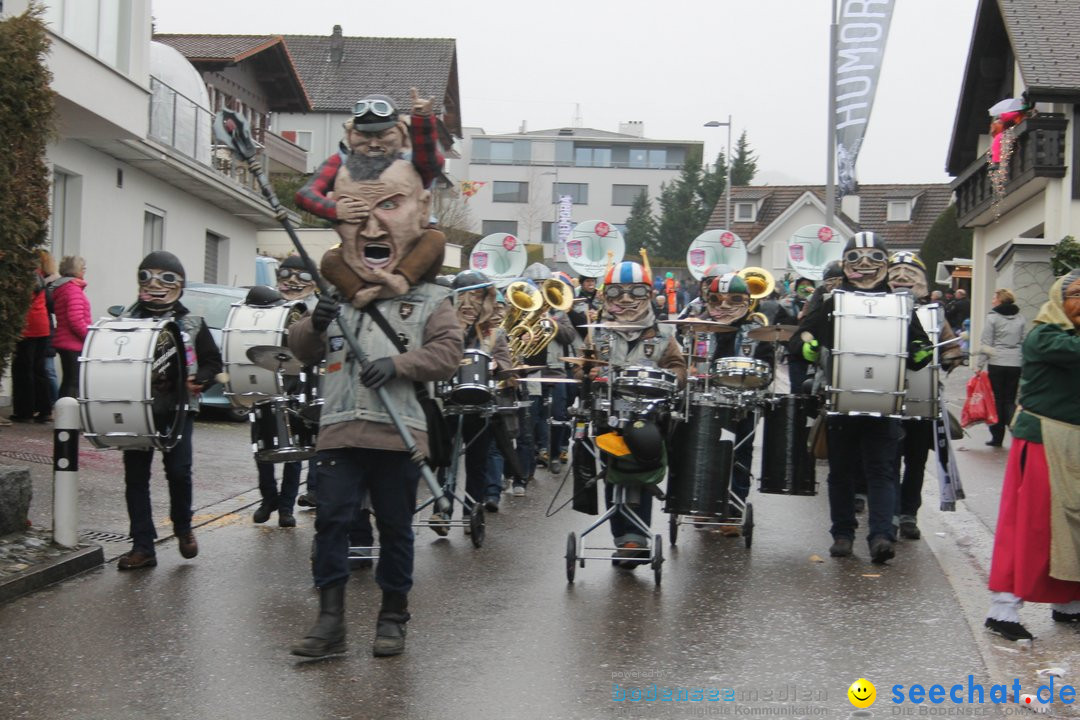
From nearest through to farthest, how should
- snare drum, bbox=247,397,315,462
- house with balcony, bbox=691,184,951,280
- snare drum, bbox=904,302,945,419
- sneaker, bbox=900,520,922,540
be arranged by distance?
1. snare drum, bbox=247,397,315,462
2. snare drum, bbox=904,302,945,419
3. sneaker, bbox=900,520,922,540
4. house with balcony, bbox=691,184,951,280

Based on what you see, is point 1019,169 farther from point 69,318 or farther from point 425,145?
point 425,145

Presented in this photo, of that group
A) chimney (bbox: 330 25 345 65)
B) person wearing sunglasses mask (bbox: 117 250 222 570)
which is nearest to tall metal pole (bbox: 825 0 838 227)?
person wearing sunglasses mask (bbox: 117 250 222 570)

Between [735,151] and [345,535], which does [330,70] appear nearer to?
[735,151]

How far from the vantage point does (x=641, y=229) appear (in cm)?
8275

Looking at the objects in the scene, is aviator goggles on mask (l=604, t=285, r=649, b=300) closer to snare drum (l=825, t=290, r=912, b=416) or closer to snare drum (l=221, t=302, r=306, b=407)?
snare drum (l=825, t=290, r=912, b=416)

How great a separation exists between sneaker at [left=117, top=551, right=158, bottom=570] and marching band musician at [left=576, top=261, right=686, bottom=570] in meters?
2.74

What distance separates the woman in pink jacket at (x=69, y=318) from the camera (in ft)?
45.5

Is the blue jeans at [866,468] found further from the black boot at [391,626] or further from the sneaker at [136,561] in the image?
the sneaker at [136,561]

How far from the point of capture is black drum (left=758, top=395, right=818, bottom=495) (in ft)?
31.6

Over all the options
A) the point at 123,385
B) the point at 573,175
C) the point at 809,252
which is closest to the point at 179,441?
the point at 123,385

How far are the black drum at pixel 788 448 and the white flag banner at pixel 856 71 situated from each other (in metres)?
11.9

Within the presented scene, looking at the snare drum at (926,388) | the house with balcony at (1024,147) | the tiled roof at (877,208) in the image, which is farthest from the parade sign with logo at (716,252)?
the tiled roof at (877,208)

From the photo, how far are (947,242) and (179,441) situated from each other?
40.9 metres

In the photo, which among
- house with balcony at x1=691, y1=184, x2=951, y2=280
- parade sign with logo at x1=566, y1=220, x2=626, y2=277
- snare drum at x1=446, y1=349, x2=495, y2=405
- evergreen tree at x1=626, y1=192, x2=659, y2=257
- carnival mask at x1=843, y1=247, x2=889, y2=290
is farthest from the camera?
evergreen tree at x1=626, y1=192, x2=659, y2=257
